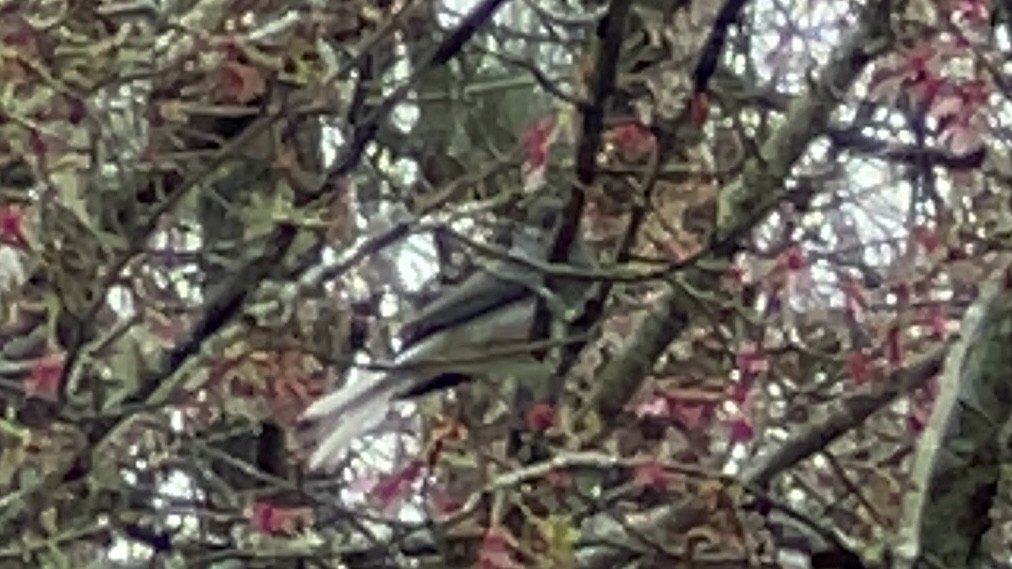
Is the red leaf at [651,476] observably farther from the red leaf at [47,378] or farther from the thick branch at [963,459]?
the red leaf at [47,378]

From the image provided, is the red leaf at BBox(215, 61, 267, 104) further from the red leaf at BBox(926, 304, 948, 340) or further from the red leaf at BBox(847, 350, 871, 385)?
the red leaf at BBox(926, 304, 948, 340)

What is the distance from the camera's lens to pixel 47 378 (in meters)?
4.86

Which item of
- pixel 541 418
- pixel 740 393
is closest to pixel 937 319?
pixel 740 393

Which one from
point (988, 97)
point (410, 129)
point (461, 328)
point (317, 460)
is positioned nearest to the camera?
point (988, 97)

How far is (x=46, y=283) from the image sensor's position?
Answer: 5090 mm

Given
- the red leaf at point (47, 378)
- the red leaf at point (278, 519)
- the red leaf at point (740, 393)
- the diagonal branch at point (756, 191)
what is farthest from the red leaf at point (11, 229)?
the red leaf at point (740, 393)

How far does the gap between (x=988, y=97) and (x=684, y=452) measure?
3.12 feet

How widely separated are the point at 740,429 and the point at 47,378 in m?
1.35

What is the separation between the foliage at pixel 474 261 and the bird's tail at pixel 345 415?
0.07 m

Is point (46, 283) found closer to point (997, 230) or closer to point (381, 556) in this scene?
point (381, 556)

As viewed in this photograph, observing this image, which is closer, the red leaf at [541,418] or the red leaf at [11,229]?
the red leaf at [541,418]

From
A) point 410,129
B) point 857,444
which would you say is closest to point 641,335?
point 857,444

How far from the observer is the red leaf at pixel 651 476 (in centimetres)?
383

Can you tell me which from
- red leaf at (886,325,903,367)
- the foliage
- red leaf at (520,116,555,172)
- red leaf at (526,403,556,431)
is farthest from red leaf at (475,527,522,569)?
red leaf at (886,325,903,367)
